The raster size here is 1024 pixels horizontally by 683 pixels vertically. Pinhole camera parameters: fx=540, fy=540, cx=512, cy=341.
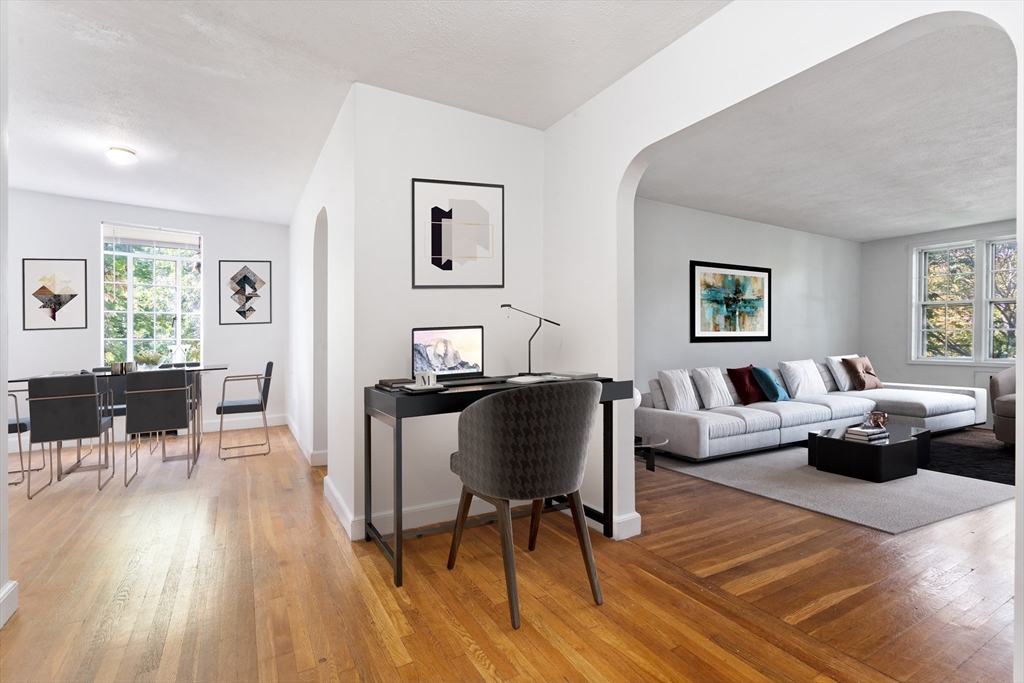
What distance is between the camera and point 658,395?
5312mm

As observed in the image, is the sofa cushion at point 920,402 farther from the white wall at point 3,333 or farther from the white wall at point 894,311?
the white wall at point 3,333

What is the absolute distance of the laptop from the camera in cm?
313

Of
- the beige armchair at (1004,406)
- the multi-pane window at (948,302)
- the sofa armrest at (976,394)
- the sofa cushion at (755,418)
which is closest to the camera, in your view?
the sofa cushion at (755,418)

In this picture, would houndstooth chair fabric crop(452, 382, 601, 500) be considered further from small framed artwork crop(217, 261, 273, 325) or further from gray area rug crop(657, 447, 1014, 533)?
small framed artwork crop(217, 261, 273, 325)

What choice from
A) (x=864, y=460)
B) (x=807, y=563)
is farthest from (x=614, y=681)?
(x=864, y=460)

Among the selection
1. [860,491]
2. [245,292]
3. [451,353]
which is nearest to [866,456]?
[860,491]

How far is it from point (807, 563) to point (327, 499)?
2912mm

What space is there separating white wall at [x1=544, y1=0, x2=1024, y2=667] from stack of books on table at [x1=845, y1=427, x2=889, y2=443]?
7.29ft

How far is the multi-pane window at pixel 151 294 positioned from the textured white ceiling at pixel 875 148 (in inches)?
206

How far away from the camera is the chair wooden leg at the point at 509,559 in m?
2.07

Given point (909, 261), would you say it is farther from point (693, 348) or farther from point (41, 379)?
point (41, 379)

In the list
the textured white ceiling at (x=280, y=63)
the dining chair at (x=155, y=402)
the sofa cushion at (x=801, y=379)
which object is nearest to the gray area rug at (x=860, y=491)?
the sofa cushion at (x=801, y=379)

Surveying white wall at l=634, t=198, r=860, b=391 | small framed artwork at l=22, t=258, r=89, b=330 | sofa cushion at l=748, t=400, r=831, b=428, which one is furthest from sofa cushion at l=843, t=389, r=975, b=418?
small framed artwork at l=22, t=258, r=89, b=330

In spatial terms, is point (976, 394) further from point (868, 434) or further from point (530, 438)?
point (530, 438)
